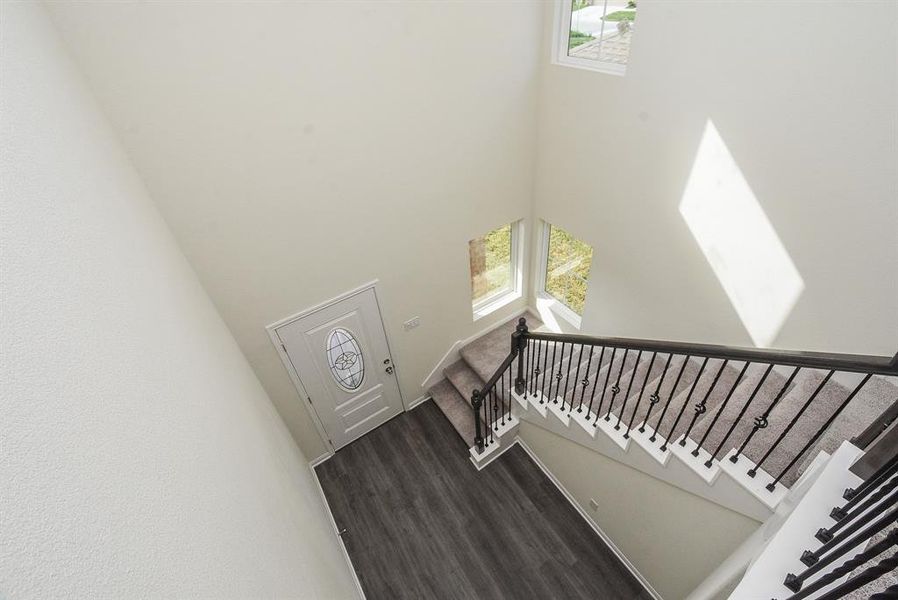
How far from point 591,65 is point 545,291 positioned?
111 inches

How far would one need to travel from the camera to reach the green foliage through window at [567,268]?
4.84m

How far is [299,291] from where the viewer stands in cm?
378

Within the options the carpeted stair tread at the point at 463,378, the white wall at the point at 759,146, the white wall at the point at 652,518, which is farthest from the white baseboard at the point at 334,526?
the white wall at the point at 759,146

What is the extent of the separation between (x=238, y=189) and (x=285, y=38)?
109cm

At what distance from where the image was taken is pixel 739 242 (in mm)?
3182

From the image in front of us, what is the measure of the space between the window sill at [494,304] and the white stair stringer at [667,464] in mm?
1953

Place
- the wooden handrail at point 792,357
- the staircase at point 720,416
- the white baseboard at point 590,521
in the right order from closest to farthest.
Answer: the wooden handrail at point 792,357 < the staircase at point 720,416 < the white baseboard at point 590,521

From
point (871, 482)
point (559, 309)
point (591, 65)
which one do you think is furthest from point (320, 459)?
point (591, 65)

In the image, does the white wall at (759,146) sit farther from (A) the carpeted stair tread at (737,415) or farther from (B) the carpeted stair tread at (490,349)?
(B) the carpeted stair tread at (490,349)

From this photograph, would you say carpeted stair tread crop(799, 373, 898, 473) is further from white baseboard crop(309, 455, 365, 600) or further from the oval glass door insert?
the oval glass door insert

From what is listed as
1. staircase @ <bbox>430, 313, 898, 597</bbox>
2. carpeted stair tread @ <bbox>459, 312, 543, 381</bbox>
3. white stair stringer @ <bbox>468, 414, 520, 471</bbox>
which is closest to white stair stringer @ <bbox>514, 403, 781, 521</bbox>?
staircase @ <bbox>430, 313, 898, 597</bbox>

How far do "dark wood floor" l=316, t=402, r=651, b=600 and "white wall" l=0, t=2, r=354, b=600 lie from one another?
2.01 metres

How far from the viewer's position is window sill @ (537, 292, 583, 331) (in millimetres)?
5340

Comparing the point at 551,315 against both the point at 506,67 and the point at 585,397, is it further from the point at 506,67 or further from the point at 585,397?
the point at 506,67
